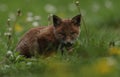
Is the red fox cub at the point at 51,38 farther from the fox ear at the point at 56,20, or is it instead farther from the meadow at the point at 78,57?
the meadow at the point at 78,57

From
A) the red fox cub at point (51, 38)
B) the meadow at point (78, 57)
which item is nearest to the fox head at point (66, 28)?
the red fox cub at point (51, 38)

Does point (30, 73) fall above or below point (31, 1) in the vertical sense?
below

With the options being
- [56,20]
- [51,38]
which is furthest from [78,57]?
[56,20]

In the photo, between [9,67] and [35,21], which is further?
[35,21]

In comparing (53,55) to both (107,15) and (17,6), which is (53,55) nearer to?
(107,15)

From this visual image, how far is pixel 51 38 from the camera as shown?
898 cm

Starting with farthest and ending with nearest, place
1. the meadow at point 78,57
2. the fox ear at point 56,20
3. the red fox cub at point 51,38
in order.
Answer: the fox ear at point 56,20 < the red fox cub at point 51,38 < the meadow at point 78,57

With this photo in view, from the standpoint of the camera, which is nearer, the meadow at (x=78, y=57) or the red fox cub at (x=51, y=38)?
the meadow at (x=78, y=57)

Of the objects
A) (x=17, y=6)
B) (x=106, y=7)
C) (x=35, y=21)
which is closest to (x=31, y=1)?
(x=17, y=6)

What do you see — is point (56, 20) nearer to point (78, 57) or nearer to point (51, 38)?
point (51, 38)

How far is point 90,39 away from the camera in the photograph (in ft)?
30.2

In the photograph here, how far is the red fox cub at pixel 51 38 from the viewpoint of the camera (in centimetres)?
892

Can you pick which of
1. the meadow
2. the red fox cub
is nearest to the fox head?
the red fox cub

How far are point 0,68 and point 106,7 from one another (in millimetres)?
8019
